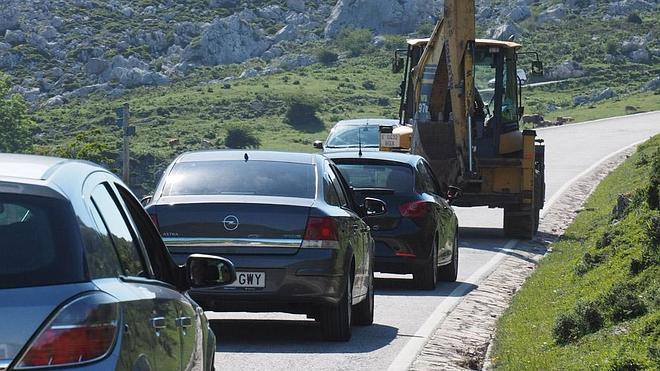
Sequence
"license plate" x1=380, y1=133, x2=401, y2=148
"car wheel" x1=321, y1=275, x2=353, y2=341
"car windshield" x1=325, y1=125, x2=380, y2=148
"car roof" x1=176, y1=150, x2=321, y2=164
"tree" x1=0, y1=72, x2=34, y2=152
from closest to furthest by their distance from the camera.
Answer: "car wheel" x1=321, y1=275, x2=353, y2=341, "car roof" x1=176, y1=150, x2=321, y2=164, "license plate" x1=380, y1=133, x2=401, y2=148, "car windshield" x1=325, y1=125, x2=380, y2=148, "tree" x1=0, y1=72, x2=34, y2=152

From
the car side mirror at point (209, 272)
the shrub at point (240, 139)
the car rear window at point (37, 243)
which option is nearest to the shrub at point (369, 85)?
the shrub at point (240, 139)

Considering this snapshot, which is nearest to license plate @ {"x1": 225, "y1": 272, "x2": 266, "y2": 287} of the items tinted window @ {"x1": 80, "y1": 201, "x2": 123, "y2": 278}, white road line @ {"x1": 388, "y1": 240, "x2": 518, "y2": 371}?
white road line @ {"x1": 388, "y1": 240, "x2": 518, "y2": 371}

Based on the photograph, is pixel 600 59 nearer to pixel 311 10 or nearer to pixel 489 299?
pixel 311 10

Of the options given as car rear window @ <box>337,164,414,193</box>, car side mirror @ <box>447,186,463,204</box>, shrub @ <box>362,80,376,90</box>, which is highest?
car rear window @ <box>337,164,414,193</box>

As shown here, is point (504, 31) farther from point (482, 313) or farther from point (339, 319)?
point (339, 319)

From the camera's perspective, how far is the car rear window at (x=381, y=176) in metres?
17.6

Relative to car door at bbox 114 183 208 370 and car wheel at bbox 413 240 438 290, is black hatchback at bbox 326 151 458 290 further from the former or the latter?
car door at bbox 114 183 208 370

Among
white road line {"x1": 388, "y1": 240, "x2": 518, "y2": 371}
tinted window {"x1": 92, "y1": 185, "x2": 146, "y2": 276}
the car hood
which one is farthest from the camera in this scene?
white road line {"x1": 388, "y1": 240, "x2": 518, "y2": 371}

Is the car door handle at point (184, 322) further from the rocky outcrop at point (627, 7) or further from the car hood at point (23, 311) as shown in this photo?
the rocky outcrop at point (627, 7)

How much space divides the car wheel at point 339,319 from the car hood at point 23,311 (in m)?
7.44

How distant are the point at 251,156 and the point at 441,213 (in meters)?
5.28

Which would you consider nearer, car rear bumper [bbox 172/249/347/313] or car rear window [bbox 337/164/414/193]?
car rear bumper [bbox 172/249/347/313]

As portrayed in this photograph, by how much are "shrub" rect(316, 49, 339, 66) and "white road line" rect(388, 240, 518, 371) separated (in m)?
116

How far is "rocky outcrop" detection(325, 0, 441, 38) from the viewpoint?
6009 inches
